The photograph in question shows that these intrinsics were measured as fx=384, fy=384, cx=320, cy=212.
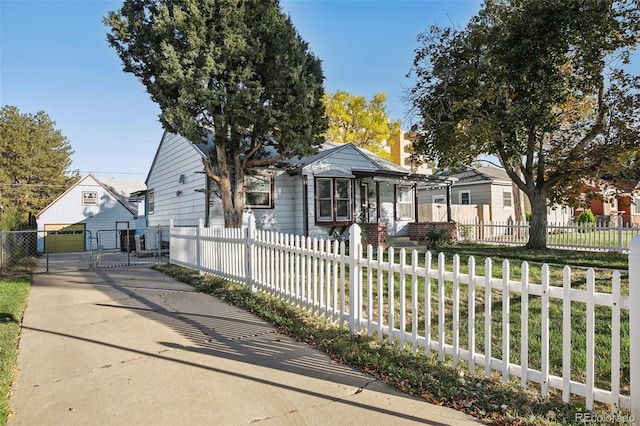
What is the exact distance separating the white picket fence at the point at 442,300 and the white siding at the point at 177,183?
5524mm

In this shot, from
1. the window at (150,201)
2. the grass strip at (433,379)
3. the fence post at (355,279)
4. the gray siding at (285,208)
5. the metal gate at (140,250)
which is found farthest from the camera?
the window at (150,201)

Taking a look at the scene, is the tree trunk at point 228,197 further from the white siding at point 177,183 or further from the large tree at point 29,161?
the large tree at point 29,161

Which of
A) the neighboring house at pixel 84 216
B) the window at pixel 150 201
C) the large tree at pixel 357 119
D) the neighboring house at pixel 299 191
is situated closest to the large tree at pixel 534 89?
the neighboring house at pixel 299 191

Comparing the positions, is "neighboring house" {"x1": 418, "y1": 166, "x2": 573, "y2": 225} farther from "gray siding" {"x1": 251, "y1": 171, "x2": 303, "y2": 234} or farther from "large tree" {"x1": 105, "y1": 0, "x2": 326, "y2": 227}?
"large tree" {"x1": 105, "y1": 0, "x2": 326, "y2": 227}

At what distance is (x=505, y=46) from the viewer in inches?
442

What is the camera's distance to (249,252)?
708cm

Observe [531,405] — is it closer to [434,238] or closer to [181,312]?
[181,312]

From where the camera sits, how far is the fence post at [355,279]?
179 inches

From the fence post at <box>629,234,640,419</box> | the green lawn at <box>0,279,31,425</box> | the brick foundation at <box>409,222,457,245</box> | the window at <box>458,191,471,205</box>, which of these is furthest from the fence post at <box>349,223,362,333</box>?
the window at <box>458,191,471,205</box>

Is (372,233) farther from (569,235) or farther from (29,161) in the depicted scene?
(29,161)

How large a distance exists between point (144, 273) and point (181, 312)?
516 centimetres

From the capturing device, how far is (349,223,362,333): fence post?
4.54 m

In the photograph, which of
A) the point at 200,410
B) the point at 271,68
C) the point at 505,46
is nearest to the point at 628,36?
the point at 505,46

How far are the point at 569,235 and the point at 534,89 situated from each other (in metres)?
6.87
